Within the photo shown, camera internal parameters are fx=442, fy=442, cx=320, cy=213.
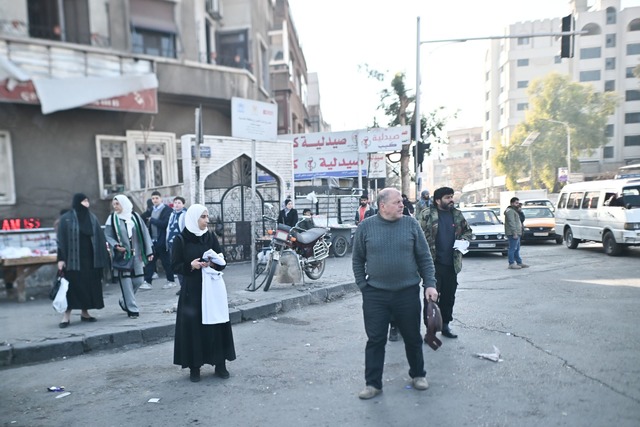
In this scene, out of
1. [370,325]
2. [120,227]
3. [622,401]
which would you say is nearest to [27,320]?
[120,227]

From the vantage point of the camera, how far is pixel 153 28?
1418cm

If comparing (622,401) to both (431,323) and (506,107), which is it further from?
(506,107)

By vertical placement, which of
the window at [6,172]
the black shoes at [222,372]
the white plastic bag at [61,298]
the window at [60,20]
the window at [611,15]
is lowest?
the black shoes at [222,372]

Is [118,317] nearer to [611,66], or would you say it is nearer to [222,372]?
[222,372]

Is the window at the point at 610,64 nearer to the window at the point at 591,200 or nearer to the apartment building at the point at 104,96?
the window at the point at 591,200

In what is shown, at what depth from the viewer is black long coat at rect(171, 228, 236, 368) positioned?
4.29 m

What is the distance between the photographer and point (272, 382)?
13.8 feet

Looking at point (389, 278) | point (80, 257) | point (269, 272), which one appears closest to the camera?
point (389, 278)

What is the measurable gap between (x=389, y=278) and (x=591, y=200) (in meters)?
12.4

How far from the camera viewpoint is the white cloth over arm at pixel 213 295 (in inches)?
168

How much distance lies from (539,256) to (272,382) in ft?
38.3

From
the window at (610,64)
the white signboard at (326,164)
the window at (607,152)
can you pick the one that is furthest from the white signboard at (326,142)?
the window at (610,64)

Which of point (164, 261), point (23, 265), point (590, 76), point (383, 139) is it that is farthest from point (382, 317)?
point (590, 76)

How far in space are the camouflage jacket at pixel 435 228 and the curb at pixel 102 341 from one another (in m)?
3.06
